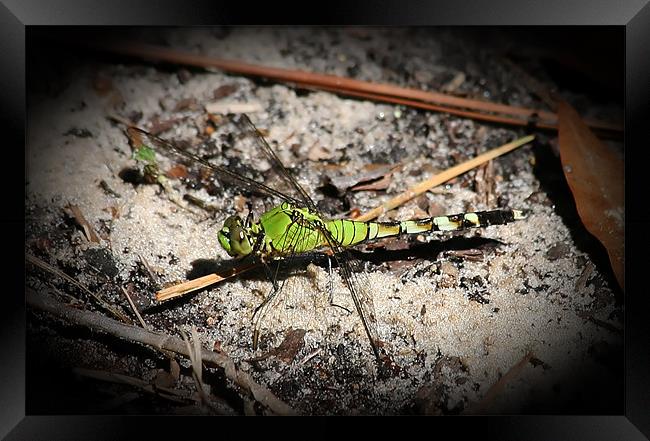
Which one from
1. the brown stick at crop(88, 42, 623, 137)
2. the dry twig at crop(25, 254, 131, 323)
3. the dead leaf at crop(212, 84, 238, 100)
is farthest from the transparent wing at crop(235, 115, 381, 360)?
the dry twig at crop(25, 254, 131, 323)

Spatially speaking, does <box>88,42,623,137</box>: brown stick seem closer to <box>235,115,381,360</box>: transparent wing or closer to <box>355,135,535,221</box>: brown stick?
<box>355,135,535,221</box>: brown stick

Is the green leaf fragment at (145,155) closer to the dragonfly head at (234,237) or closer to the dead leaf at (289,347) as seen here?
the dragonfly head at (234,237)

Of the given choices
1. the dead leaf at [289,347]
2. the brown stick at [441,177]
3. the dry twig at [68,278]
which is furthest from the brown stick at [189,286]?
the brown stick at [441,177]

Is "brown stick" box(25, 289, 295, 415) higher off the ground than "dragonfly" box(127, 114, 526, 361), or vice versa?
"dragonfly" box(127, 114, 526, 361)

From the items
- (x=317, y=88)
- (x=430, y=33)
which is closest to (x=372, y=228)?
(x=317, y=88)

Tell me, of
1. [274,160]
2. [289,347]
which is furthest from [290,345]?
[274,160]

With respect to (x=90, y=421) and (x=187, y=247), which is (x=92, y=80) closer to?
(x=187, y=247)
